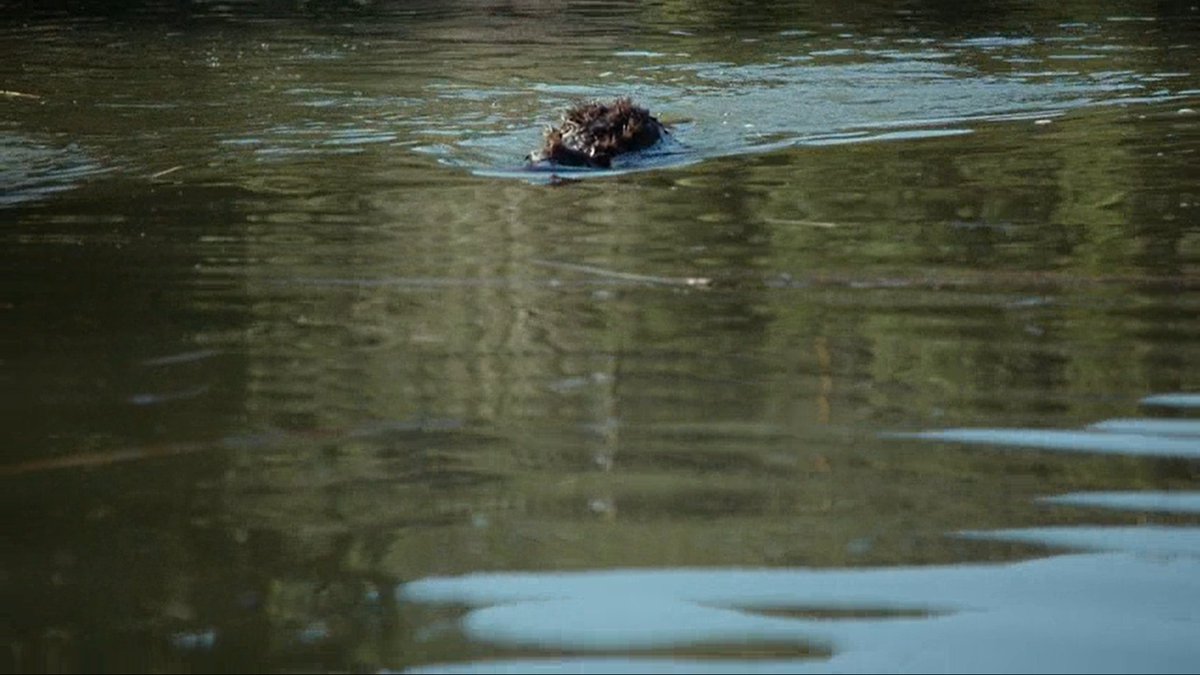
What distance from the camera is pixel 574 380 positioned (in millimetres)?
5426

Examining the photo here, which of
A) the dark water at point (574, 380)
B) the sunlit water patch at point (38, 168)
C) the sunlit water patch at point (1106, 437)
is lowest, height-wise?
the sunlit water patch at point (38, 168)

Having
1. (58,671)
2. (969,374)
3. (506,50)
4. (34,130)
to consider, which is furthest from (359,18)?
(58,671)

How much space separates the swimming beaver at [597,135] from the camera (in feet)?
32.9

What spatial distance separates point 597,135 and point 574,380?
4.91 m

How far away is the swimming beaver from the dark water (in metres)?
0.24

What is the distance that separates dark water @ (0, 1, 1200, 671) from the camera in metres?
3.84

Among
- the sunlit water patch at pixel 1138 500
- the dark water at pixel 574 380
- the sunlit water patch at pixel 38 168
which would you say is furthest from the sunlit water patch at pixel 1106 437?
the sunlit water patch at pixel 38 168

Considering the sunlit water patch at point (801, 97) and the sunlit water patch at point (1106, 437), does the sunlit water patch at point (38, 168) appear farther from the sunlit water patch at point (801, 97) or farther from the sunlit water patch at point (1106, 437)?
the sunlit water patch at point (1106, 437)

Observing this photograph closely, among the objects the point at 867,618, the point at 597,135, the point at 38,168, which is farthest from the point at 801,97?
the point at 867,618

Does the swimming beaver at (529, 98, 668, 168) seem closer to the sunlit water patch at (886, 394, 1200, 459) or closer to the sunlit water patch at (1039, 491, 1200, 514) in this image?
the sunlit water patch at (886, 394, 1200, 459)

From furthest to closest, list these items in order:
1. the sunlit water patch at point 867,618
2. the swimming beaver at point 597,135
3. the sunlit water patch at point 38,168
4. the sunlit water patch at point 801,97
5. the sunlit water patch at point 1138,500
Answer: the sunlit water patch at point 801,97, the swimming beaver at point 597,135, the sunlit water patch at point 38,168, the sunlit water patch at point 1138,500, the sunlit water patch at point 867,618

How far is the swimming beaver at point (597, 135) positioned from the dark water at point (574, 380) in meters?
0.24

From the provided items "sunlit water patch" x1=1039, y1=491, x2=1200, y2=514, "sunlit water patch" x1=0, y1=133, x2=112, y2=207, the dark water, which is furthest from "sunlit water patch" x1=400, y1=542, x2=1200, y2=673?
"sunlit water patch" x1=0, y1=133, x2=112, y2=207

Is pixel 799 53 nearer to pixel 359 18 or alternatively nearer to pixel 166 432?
pixel 359 18
